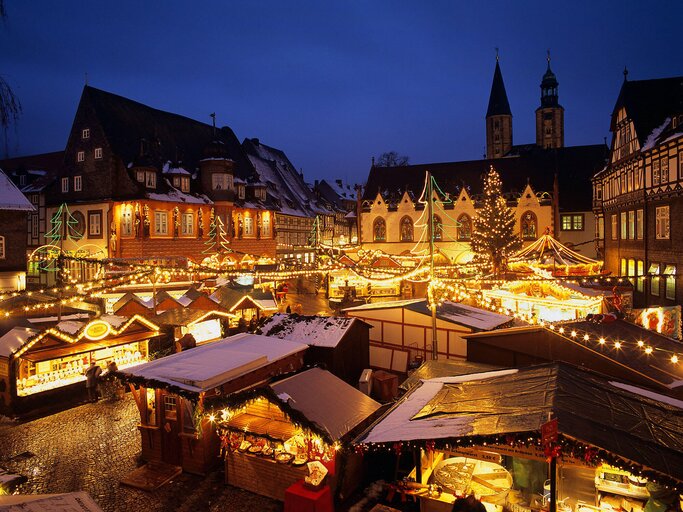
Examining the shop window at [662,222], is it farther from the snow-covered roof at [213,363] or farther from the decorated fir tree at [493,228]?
the snow-covered roof at [213,363]

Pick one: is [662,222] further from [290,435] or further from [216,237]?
[216,237]

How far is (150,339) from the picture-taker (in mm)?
17359

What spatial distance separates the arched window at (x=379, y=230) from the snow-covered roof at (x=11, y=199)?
30305mm

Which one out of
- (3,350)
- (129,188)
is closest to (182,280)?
(129,188)

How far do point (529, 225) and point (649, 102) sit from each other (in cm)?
1861

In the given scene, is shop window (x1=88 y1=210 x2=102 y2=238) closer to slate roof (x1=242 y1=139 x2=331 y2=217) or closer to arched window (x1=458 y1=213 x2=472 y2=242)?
slate roof (x1=242 y1=139 x2=331 y2=217)

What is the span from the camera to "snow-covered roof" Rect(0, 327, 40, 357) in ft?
42.9

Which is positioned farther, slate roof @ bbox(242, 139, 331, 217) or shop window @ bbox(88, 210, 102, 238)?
slate roof @ bbox(242, 139, 331, 217)

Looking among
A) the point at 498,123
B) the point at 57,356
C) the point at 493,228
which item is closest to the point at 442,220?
the point at 493,228

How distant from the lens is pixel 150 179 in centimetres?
3472

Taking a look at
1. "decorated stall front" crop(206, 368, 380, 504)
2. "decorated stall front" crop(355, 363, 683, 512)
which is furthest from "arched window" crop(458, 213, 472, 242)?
"decorated stall front" crop(355, 363, 683, 512)

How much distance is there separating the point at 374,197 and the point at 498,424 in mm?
44953

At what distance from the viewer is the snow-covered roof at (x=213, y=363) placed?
9334mm

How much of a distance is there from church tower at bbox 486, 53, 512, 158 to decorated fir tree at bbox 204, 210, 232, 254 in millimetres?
51822
